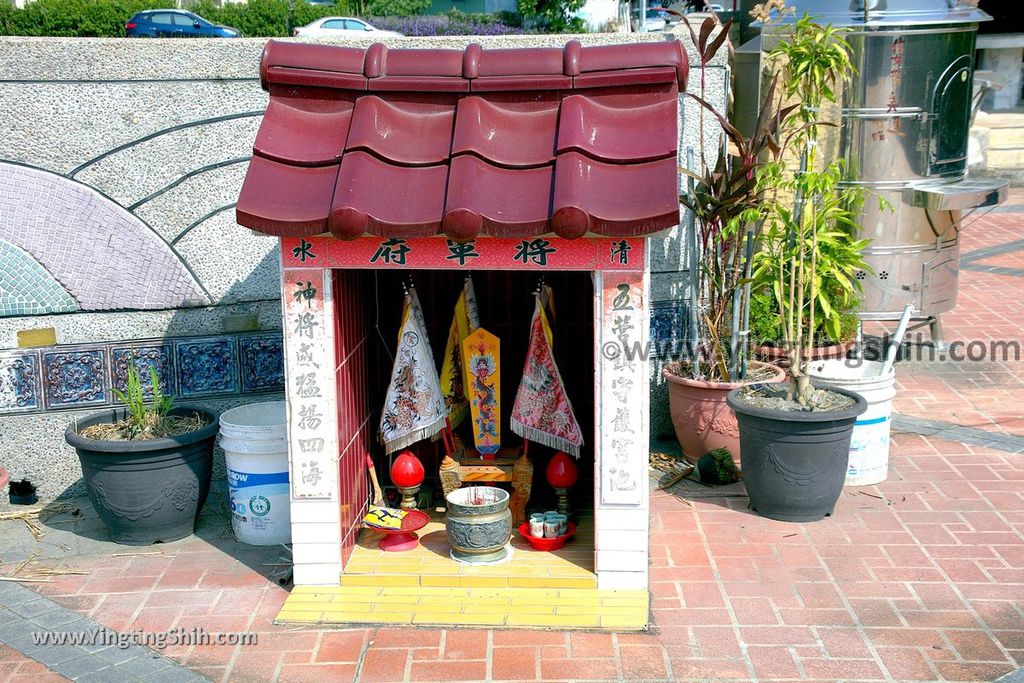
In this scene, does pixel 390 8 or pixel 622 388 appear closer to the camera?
pixel 622 388

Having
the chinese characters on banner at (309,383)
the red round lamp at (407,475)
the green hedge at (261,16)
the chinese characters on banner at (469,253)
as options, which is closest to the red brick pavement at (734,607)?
the chinese characters on banner at (309,383)

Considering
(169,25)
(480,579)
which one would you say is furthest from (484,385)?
(169,25)

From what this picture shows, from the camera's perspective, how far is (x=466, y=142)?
5559mm

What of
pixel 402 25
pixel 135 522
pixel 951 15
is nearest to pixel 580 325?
pixel 135 522

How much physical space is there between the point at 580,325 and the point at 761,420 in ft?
4.41

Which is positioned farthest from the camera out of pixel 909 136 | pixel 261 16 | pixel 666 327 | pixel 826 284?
pixel 261 16

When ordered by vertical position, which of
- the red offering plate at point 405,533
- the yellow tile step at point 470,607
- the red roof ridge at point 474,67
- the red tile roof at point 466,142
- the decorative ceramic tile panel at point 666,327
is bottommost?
the yellow tile step at point 470,607

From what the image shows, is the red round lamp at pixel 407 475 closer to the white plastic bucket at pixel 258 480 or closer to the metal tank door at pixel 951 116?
the white plastic bucket at pixel 258 480

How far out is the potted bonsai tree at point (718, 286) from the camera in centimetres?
750

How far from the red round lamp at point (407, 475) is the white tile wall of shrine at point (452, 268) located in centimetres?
54

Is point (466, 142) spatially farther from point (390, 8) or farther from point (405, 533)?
point (390, 8)

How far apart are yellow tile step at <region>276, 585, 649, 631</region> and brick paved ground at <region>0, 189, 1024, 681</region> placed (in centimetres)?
8

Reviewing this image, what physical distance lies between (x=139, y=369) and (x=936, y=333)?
711 cm

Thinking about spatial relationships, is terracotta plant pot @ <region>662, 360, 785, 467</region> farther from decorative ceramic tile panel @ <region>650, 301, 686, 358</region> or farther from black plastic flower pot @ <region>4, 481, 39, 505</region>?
black plastic flower pot @ <region>4, 481, 39, 505</region>
